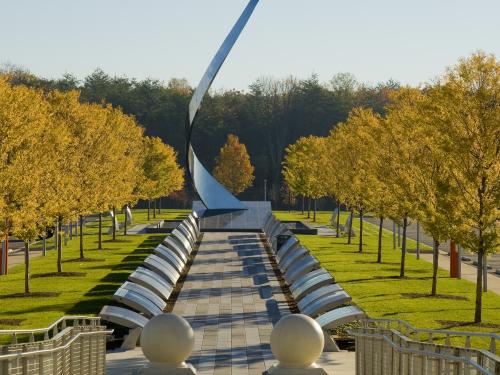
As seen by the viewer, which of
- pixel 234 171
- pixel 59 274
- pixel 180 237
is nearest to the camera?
pixel 59 274

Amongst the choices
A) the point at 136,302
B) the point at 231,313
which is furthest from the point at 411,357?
the point at 231,313

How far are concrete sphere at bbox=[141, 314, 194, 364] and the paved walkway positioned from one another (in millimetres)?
5669

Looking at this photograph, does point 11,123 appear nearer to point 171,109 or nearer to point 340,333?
point 340,333

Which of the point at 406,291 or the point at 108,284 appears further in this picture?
the point at 108,284

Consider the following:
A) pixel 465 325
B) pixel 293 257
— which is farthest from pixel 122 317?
pixel 293 257

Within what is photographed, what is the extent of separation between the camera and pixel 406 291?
34.2 metres

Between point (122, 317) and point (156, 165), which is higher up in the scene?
point (156, 165)

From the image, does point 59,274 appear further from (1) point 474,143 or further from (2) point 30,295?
(1) point 474,143

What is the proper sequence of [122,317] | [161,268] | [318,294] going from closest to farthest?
[122,317] → [318,294] → [161,268]

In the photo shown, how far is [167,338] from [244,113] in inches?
4339

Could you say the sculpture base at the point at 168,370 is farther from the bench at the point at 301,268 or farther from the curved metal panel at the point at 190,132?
the curved metal panel at the point at 190,132

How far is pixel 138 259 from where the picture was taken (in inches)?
1738

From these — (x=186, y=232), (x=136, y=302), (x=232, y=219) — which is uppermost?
(x=232, y=219)

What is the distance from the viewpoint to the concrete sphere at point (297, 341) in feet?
45.0
